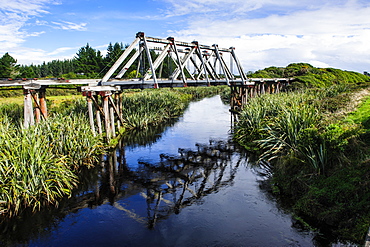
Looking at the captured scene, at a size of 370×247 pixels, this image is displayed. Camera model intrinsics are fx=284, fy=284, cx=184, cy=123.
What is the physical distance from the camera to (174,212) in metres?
9.13

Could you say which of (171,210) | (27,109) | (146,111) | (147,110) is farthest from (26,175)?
(146,111)

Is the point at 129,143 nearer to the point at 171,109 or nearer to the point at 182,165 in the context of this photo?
the point at 182,165

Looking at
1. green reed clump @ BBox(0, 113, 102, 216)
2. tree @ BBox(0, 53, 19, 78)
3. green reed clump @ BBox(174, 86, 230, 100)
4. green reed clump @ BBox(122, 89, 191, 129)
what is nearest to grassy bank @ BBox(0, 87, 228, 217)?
green reed clump @ BBox(0, 113, 102, 216)

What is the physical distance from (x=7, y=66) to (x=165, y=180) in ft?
242

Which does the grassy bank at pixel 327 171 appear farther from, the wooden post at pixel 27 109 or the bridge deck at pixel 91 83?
the wooden post at pixel 27 109

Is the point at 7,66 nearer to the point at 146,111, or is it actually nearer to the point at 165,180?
the point at 146,111

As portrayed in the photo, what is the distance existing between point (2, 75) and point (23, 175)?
68.3 meters

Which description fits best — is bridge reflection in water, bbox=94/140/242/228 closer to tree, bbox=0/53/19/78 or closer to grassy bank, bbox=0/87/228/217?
grassy bank, bbox=0/87/228/217

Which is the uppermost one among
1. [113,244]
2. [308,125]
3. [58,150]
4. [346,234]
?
[308,125]

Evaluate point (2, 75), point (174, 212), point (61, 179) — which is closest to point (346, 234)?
point (174, 212)

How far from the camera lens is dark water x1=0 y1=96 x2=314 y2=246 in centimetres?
768

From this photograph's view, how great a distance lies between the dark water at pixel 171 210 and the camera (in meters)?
7.68

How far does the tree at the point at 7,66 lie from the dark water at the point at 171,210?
65027mm

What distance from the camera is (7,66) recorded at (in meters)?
69.8
